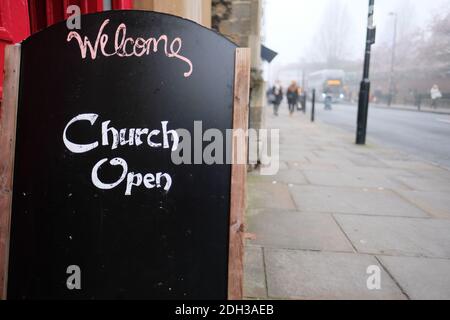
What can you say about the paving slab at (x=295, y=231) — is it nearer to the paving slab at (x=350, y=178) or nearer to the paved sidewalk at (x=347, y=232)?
the paved sidewalk at (x=347, y=232)

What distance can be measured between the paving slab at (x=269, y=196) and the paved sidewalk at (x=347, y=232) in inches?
0.5

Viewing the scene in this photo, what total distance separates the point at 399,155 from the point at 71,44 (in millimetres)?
7876

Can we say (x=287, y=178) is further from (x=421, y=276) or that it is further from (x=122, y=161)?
(x=122, y=161)

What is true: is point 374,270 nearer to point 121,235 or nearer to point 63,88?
point 121,235

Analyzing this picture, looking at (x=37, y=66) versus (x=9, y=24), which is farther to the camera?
(x=9, y=24)

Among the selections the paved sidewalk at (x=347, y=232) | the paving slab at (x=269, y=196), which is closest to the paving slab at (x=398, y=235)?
the paved sidewalk at (x=347, y=232)

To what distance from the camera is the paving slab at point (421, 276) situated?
2475 millimetres

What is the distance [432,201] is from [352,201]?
3.59 feet

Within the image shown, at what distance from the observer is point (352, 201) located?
458 centimetres

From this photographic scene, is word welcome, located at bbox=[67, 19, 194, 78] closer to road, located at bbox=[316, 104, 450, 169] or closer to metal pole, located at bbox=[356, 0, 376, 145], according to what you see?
road, located at bbox=[316, 104, 450, 169]

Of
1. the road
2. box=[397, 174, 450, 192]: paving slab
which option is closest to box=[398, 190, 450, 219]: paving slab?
box=[397, 174, 450, 192]: paving slab

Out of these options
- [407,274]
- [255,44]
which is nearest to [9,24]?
[407,274]

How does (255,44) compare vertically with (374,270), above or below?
above

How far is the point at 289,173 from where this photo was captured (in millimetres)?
6168
